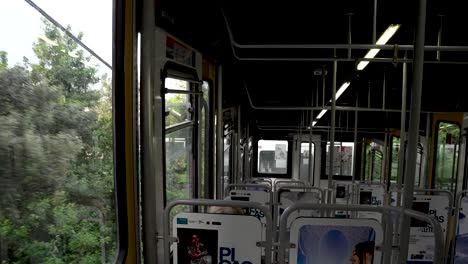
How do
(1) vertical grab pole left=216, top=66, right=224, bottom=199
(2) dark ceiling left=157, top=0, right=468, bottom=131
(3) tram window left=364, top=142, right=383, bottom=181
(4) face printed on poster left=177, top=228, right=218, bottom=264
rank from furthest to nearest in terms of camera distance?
(3) tram window left=364, top=142, right=383, bottom=181, (1) vertical grab pole left=216, top=66, right=224, bottom=199, (2) dark ceiling left=157, top=0, right=468, bottom=131, (4) face printed on poster left=177, top=228, right=218, bottom=264

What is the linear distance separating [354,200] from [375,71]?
213cm

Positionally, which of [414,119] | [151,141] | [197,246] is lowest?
[197,246]

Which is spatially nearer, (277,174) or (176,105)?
(176,105)

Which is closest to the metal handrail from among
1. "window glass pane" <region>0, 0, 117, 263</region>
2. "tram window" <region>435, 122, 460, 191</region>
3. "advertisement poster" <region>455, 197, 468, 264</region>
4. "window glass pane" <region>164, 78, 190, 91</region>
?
"window glass pane" <region>0, 0, 117, 263</region>

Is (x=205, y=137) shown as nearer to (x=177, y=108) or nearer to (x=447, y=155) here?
(x=177, y=108)

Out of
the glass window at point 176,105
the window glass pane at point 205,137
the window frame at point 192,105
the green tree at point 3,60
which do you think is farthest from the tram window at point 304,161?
the green tree at point 3,60

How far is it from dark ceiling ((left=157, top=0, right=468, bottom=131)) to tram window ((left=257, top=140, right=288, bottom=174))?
541cm

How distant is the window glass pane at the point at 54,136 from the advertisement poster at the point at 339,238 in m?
1.01

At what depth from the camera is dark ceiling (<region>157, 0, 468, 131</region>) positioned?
3.15m

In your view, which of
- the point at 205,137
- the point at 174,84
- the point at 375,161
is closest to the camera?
the point at 174,84

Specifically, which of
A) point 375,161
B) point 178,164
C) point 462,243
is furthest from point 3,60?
point 375,161

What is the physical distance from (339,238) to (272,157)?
37.9 feet

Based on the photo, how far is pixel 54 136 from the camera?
145 cm

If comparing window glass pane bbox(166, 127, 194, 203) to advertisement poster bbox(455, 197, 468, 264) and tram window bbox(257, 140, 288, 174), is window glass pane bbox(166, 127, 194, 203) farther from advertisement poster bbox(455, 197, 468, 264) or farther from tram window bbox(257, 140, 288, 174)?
tram window bbox(257, 140, 288, 174)
